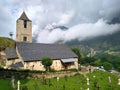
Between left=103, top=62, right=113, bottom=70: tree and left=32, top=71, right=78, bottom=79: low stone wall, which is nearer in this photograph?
left=32, top=71, right=78, bottom=79: low stone wall

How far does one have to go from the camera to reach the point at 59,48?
81.2 meters

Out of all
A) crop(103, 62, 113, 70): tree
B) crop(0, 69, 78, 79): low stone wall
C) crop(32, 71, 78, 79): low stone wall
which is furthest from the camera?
crop(103, 62, 113, 70): tree

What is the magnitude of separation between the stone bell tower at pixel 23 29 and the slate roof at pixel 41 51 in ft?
49.1

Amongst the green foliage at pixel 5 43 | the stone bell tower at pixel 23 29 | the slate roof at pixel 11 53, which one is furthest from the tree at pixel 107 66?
the stone bell tower at pixel 23 29

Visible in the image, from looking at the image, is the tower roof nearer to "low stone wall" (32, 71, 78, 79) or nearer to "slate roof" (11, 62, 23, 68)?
"slate roof" (11, 62, 23, 68)

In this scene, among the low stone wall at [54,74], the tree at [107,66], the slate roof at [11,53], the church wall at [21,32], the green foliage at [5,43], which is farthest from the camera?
the church wall at [21,32]

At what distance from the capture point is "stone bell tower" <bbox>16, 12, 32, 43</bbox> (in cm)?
9006

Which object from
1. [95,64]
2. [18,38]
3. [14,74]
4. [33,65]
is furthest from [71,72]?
[18,38]

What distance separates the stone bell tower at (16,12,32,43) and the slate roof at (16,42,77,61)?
49.1 feet

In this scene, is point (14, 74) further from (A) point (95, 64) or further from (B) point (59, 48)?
(A) point (95, 64)

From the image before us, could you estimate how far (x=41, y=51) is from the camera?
7412cm

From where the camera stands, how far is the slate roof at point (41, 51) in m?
68.4

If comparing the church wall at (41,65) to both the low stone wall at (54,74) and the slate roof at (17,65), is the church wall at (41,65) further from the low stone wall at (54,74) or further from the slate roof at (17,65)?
the low stone wall at (54,74)

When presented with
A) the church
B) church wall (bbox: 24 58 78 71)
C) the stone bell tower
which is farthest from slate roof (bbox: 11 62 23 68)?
the stone bell tower
